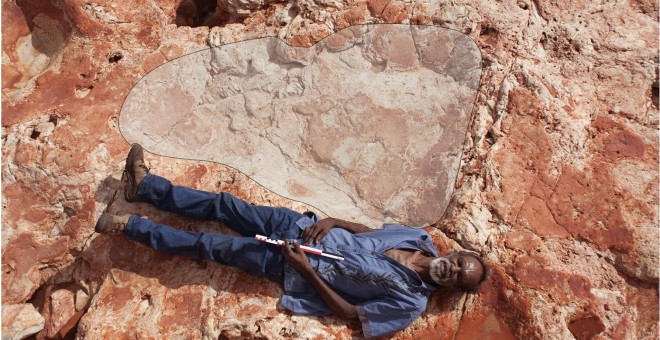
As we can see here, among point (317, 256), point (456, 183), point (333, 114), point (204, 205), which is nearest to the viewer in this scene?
point (317, 256)

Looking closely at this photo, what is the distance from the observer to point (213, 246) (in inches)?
135

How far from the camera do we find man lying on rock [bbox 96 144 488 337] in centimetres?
330

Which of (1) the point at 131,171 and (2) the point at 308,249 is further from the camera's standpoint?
(1) the point at 131,171

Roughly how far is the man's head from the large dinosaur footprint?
544mm

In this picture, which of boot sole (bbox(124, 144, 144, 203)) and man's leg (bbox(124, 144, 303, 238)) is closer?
man's leg (bbox(124, 144, 303, 238))

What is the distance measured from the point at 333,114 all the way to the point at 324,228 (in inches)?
42.1

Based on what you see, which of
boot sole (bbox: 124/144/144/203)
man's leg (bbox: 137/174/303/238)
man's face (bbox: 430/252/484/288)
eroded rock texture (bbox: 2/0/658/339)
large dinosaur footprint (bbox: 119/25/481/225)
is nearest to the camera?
man's face (bbox: 430/252/484/288)

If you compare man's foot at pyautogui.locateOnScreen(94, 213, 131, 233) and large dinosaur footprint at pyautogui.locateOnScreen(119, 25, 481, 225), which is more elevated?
large dinosaur footprint at pyautogui.locateOnScreen(119, 25, 481, 225)

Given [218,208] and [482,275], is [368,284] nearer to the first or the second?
[482,275]

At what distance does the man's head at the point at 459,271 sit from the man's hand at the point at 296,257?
745 mm

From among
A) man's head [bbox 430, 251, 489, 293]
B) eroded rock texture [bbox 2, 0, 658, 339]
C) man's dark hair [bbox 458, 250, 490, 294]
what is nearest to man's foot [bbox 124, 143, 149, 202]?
eroded rock texture [bbox 2, 0, 658, 339]

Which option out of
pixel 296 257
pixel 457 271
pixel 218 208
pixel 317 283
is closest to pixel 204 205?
pixel 218 208

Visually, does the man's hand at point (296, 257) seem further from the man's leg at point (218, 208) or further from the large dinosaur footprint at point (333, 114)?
the large dinosaur footprint at point (333, 114)

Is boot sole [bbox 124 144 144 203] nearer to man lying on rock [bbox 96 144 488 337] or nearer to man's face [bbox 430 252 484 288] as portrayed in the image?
man lying on rock [bbox 96 144 488 337]
